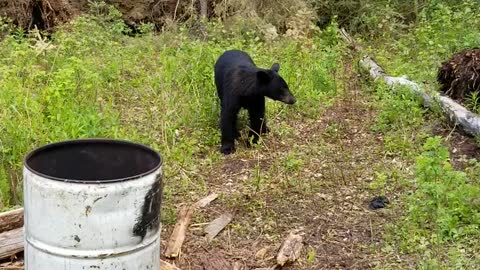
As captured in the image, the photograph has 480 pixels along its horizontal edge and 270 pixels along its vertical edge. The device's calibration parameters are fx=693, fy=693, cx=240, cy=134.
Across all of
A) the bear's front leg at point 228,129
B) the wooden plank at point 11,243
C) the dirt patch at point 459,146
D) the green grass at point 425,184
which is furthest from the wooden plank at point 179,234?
the dirt patch at point 459,146

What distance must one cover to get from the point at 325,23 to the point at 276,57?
3254 mm

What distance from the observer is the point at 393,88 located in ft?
26.1

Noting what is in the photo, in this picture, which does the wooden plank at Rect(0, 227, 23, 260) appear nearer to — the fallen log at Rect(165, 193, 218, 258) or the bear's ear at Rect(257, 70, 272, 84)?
the fallen log at Rect(165, 193, 218, 258)

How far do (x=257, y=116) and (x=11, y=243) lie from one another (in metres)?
3.27

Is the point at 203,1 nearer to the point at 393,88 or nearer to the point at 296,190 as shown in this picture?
the point at 393,88

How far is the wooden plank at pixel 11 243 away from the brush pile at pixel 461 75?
4981 mm

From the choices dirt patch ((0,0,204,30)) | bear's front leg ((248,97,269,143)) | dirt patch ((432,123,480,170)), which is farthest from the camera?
dirt patch ((0,0,204,30))

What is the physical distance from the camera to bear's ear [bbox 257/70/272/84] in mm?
6554

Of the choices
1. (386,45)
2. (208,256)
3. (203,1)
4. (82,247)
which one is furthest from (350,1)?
(82,247)

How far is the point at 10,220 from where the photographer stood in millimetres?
4109

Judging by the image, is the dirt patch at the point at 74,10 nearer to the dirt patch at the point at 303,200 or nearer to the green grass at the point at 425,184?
Result: the green grass at the point at 425,184

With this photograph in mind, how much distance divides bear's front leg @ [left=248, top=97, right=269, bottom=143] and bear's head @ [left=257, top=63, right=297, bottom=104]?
0.12 meters

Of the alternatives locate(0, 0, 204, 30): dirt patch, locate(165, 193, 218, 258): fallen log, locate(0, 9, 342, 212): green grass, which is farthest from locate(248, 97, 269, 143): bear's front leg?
locate(0, 0, 204, 30): dirt patch

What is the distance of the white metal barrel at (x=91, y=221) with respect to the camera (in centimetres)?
281
